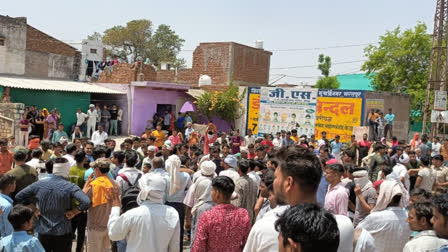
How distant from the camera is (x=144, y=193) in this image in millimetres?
3893

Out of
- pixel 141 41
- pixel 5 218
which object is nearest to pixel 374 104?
pixel 5 218

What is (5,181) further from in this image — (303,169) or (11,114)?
(11,114)

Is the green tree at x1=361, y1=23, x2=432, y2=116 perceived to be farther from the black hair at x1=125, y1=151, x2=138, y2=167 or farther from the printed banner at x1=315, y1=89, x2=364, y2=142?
the black hair at x1=125, y1=151, x2=138, y2=167

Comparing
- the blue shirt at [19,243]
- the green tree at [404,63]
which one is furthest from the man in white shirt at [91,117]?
the green tree at [404,63]

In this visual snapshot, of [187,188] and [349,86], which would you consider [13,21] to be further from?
[349,86]

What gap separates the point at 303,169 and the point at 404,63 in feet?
115

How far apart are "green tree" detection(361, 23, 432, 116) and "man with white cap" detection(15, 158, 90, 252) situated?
3228 centimetres

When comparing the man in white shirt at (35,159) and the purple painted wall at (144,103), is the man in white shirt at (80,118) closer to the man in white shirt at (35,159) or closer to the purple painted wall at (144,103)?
the purple painted wall at (144,103)

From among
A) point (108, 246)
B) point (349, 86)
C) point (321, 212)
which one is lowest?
point (108, 246)

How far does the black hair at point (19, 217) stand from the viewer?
3.55 metres

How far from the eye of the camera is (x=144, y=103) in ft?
69.5

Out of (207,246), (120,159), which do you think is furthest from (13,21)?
(207,246)

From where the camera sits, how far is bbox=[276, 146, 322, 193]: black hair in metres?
2.49

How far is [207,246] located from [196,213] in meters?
1.53
